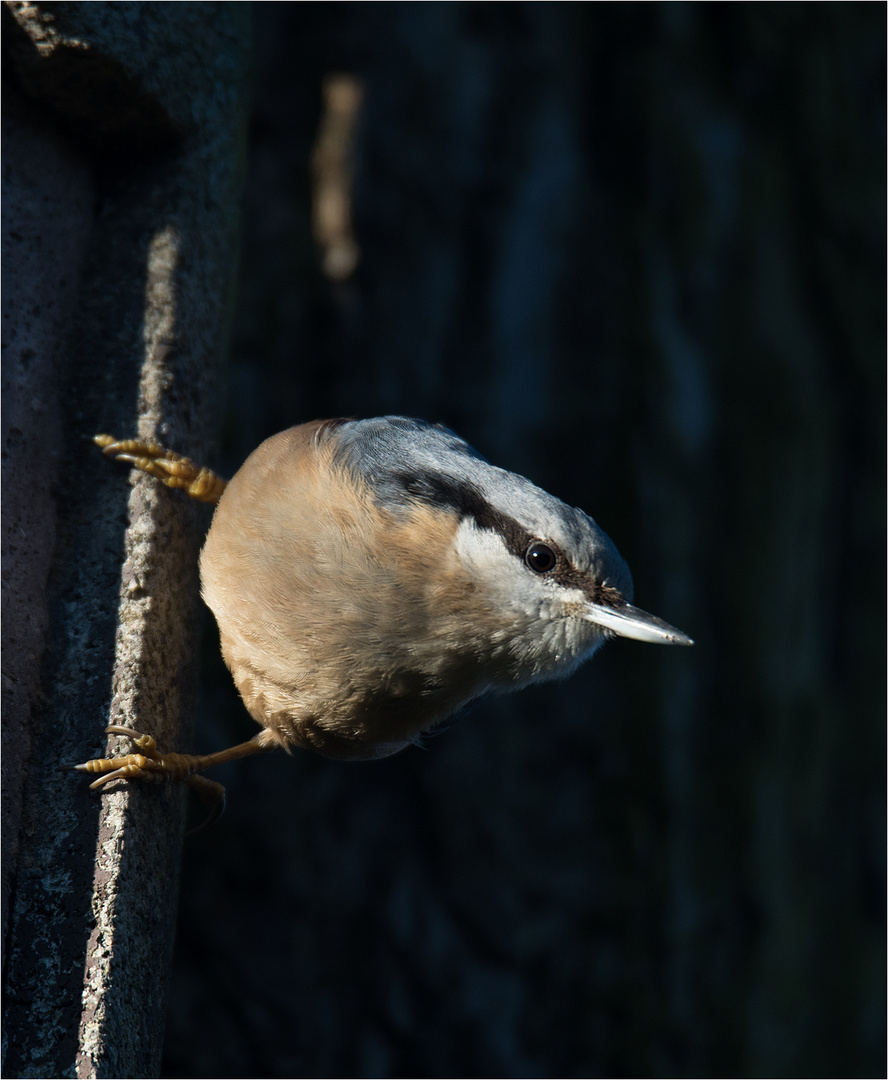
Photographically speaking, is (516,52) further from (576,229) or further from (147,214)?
(147,214)

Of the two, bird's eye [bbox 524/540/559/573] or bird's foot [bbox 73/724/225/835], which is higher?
bird's eye [bbox 524/540/559/573]

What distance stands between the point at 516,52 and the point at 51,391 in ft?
10.3

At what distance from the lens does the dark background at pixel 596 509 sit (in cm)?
367

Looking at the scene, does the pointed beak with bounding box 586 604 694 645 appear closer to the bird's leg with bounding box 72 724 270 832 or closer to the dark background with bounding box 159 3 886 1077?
the bird's leg with bounding box 72 724 270 832

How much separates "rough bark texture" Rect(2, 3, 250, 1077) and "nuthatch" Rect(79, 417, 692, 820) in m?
0.12

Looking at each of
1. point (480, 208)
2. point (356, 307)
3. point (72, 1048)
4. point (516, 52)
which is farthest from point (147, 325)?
point (516, 52)

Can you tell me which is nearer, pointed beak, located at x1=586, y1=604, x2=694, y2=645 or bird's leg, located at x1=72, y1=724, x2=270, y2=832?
bird's leg, located at x1=72, y1=724, x2=270, y2=832

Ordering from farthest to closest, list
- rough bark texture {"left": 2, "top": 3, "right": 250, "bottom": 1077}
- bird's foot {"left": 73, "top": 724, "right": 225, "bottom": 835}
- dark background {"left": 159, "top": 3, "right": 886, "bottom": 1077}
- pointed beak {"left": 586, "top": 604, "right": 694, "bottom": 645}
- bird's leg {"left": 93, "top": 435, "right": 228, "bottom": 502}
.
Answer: dark background {"left": 159, "top": 3, "right": 886, "bottom": 1077} → bird's leg {"left": 93, "top": 435, "right": 228, "bottom": 502} → pointed beak {"left": 586, "top": 604, "right": 694, "bottom": 645} → bird's foot {"left": 73, "top": 724, "right": 225, "bottom": 835} → rough bark texture {"left": 2, "top": 3, "right": 250, "bottom": 1077}

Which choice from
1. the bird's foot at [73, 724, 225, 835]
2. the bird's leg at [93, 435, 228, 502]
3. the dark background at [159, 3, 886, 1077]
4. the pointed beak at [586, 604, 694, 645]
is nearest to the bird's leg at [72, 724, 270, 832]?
the bird's foot at [73, 724, 225, 835]

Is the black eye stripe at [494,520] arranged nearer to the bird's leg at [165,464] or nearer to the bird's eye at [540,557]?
the bird's eye at [540,557]

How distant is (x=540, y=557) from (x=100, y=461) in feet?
2.95

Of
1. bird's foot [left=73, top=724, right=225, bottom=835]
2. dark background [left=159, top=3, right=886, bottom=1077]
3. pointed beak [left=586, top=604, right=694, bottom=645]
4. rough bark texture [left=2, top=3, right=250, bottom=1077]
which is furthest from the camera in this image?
dark background [left=159, top=3, right=886, bottom=1077]

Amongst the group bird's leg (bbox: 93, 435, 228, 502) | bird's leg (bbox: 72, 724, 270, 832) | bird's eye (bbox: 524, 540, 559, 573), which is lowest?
bird's leg (bbox: 72, 724, 270, 832)

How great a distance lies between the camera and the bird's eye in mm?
1934
